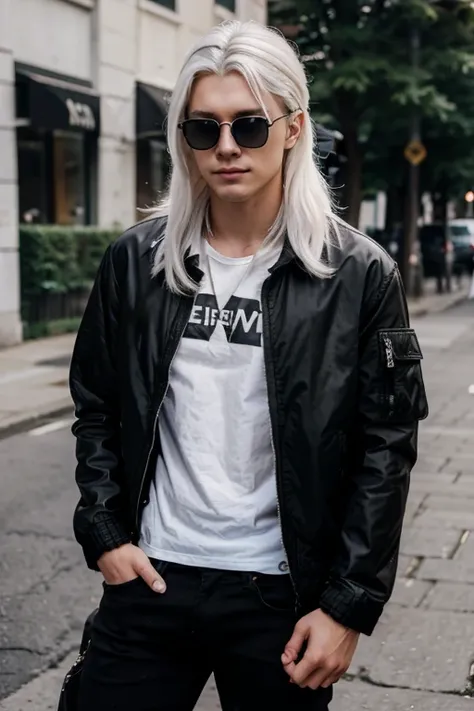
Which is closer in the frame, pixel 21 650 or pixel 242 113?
pixel 242 113

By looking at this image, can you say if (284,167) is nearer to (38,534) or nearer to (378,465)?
(378,465)

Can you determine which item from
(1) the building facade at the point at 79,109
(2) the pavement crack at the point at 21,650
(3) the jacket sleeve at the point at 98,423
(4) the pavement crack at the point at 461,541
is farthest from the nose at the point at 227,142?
(1) the building facade at the point at 79,109

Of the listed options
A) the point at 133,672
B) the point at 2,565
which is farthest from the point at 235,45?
the point at 2,565

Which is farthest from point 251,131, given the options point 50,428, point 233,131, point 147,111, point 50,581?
point 147,111

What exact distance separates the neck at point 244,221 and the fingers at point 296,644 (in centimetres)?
72

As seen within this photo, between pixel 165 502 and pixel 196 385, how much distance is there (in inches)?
9.5

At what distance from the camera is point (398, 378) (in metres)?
1.97

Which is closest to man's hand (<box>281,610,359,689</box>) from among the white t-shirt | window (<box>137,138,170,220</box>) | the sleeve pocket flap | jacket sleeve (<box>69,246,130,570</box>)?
the white t-shirt

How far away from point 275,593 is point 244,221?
2.36 ft

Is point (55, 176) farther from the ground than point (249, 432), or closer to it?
farther from the ground

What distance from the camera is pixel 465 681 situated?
3.79 metres

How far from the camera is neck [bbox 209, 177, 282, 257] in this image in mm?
2076

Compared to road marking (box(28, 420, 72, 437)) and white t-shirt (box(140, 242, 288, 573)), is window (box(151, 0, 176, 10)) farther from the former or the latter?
white t-shirt (box(140, 242, 288, 573))

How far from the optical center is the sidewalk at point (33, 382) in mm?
9359
